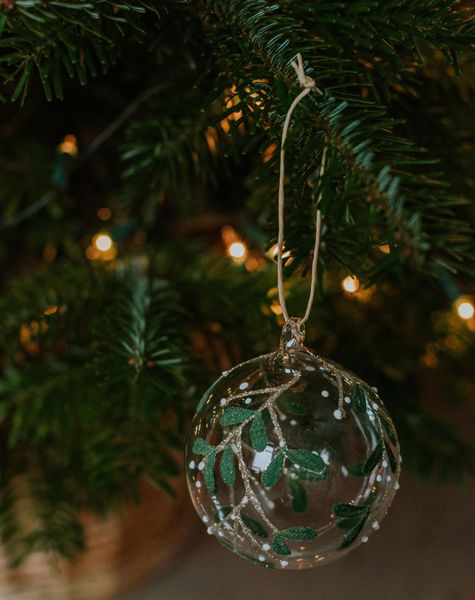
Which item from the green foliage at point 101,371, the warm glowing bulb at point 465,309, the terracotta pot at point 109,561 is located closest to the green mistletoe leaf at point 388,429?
the green foliage at point 101,371

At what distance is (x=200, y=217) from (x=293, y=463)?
0.39m

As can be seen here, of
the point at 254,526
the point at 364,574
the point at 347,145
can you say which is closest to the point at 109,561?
the point at 364,574

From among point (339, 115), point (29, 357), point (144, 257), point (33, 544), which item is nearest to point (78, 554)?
point (33, 544)

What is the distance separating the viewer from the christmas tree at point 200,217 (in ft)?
0.90

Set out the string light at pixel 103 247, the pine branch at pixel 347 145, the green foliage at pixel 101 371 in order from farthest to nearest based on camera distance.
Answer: the string light at pixel 103 247, the green foliage at pixel 101 371, the pine branch at pixel 347 145

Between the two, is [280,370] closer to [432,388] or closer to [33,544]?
[33,544]

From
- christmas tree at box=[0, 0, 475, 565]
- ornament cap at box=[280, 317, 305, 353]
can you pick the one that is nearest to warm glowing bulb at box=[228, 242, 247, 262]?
christmas tree at box=[0, 0, 475, 565]

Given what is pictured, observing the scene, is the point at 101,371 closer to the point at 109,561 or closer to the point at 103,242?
the point at 103,242

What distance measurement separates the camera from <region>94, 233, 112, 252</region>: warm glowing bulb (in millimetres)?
547

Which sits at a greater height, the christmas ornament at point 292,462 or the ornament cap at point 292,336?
the ornament cap at point 292,336

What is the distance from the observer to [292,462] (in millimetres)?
281

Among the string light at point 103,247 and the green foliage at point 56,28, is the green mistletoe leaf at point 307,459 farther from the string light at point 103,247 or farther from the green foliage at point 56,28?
the string light at point 103,247

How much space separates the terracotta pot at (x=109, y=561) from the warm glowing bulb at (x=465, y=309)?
0.35m

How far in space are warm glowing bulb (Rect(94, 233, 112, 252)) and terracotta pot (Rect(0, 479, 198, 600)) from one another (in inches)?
10.0
